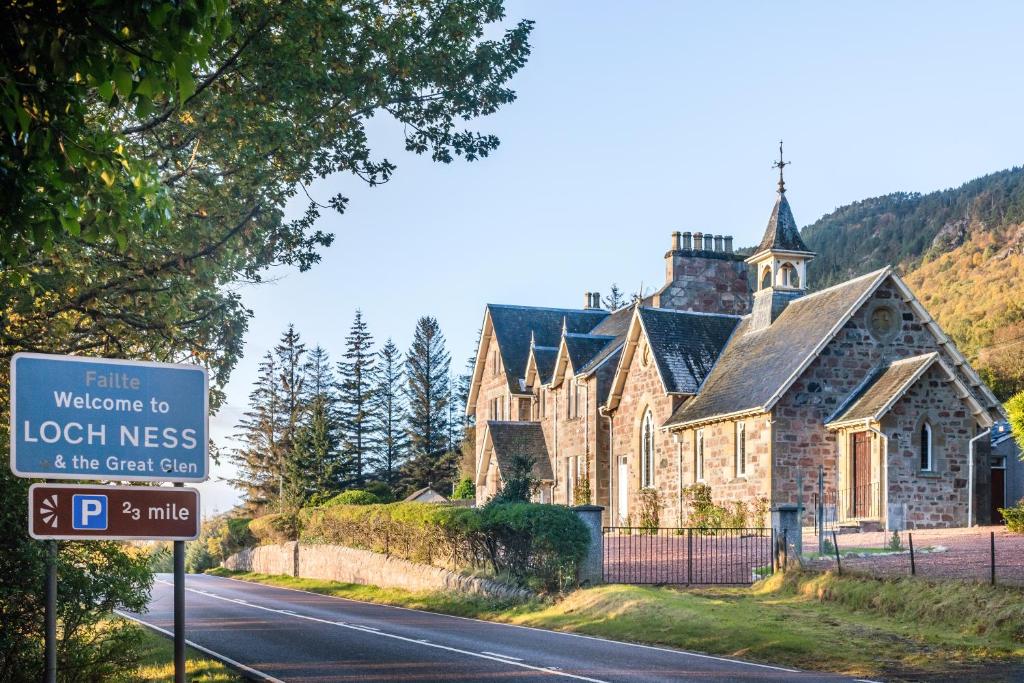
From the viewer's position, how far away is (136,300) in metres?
17.8

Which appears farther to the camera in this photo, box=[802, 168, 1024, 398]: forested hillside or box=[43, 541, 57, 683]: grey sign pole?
box=[802, 168, 1024, 398]: forested hillside

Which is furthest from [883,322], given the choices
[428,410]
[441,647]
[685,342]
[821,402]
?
[428,410]


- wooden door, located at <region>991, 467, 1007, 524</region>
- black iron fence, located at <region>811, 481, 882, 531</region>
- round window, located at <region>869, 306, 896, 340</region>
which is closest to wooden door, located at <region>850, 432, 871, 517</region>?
black iron fence, located at <region>811, 481, 882, 531</region>

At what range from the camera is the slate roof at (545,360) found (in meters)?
56.5

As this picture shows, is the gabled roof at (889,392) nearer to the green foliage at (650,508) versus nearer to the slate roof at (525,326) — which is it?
the green foliage at (650,508)

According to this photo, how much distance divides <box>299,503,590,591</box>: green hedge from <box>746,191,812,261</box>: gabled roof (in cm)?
1756

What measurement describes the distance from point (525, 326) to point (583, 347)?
8.61 metres

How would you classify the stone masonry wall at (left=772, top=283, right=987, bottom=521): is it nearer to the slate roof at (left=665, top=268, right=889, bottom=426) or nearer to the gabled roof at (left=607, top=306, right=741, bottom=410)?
the slate roof at (left=665, top=268, right=889, bottom=426)

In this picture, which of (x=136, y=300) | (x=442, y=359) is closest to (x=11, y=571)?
(x=136, y=300)

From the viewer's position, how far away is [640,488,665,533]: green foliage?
145 feet

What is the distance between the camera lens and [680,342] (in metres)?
45.5

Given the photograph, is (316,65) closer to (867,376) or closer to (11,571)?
(11,571)

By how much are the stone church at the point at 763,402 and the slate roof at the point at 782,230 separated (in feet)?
0.25

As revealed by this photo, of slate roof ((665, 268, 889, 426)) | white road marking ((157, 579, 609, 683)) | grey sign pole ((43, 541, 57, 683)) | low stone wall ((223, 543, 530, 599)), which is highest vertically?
slate roof ((665, 268, 889, 426))
